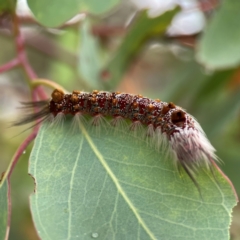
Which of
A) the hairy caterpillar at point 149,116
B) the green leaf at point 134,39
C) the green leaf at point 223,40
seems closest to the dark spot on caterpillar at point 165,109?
the hairy caterpillar at point 149,116

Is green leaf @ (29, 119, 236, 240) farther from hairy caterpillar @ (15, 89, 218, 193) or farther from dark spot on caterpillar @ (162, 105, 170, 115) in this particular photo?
dark spot on caterpillar @ (162, 105, 170, 115)

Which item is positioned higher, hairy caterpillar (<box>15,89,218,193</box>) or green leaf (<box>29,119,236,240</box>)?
hairy caterpillar (<box>15,89,218,193</box>)

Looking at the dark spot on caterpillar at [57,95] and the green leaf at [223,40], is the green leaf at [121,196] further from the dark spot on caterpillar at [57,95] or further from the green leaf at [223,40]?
the green leaf at [223,40]

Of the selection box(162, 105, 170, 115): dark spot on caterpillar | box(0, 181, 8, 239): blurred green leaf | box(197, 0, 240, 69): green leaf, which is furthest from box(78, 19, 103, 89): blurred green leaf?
box(0, 181, 8, 239): blurred green leaf

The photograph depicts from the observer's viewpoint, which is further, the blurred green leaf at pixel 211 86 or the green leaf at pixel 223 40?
the blurred green leaf at pixel 211 86

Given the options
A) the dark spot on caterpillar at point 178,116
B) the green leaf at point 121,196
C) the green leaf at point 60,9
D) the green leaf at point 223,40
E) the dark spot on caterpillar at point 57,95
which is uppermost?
the green leaf at point 223,40

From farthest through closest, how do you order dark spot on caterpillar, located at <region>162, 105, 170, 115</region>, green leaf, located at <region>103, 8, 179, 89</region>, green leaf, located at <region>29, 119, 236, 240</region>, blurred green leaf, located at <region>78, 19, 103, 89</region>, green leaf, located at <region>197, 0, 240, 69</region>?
green leaf, located at <region>103, 8, 179, 89</region>
blurred green leaf, located at <region>78, 19, 103, 89</region>
green leaf, located at <region>197, 0, 240, 69</region>
dark spot on caterpillar, located at <region>162, 105, 170, 115</region>
green leaf, located at <region>29, 119, 236, 240</region>

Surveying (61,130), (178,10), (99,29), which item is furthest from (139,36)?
(61,130)
